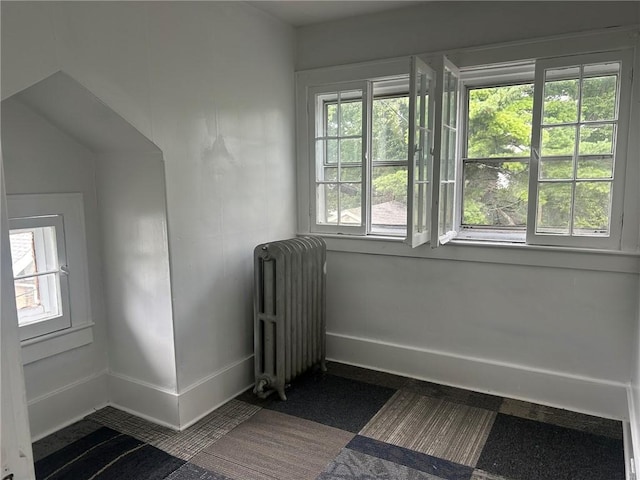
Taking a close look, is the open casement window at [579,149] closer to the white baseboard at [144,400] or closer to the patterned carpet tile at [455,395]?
the patterned carpet tile at [455,395]

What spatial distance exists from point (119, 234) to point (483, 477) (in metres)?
2.35

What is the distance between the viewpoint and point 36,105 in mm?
2330

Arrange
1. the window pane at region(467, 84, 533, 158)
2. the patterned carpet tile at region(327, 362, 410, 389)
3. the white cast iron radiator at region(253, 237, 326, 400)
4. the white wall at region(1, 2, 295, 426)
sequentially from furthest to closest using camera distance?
the patterned carpet tile at region(327, 362, 410, 389)
the window pane at region(467, 84, 533, 158)
the white cast iron radiator at region(253, 237, 326, 400)
the white wall at region(1, 2, 295, 426)

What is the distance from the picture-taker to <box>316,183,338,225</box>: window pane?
350 centimetres

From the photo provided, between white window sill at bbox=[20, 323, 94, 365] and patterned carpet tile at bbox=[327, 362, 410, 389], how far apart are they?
5.47 feet

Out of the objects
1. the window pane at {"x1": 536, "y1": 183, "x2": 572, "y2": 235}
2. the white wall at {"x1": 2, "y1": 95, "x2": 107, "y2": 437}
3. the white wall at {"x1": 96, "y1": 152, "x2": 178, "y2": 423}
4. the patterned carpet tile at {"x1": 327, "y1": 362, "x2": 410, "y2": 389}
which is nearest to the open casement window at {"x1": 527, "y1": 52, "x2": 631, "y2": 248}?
the window pane at {"x1": 536, "y1": 183, "x2": 572, "y2": 235}

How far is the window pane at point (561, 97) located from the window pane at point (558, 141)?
49mm

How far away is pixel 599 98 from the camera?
2590 millimetres

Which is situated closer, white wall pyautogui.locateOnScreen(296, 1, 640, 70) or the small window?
the small window

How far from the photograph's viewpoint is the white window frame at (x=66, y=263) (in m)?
2.43

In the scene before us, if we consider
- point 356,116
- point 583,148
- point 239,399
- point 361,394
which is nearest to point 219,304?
point 239,399

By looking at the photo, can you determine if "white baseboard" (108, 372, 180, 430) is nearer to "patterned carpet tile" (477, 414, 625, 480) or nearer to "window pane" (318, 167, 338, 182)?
"patterned carpet tile" (477, 414, 625, 480)

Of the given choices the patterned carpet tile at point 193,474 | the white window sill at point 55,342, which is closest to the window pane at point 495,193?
the patterned carpet tile at point 193,474

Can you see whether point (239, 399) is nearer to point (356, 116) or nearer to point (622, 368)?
point (356, 116)
